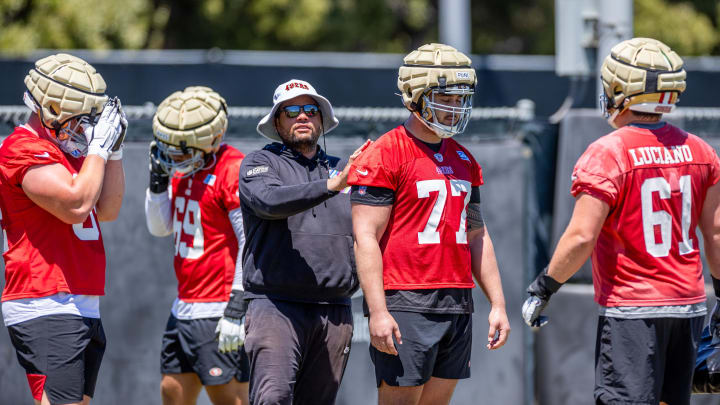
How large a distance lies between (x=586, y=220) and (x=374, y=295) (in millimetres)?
1040

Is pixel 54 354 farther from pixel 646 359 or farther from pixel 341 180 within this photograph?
pixel 646 359

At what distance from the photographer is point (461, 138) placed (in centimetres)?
668

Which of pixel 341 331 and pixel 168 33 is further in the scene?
pixel 168 33

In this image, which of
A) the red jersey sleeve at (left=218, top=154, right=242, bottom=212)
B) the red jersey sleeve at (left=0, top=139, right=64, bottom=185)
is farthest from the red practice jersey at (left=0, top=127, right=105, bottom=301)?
the red jersey sleeve at (left=218, top=154, right=242, bottom=212)

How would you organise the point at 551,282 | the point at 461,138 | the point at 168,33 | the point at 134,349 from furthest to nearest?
1. the point at 168,33
2. the point at 461,138
3. the point at 134,349
4. the point at 551,282

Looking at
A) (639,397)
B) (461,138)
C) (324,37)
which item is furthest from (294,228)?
(324,37)

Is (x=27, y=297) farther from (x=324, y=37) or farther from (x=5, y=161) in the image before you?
(x=324, y=37)

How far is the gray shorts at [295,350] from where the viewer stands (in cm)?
433

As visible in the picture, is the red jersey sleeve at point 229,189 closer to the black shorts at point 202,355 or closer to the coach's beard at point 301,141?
the coach's beard at point 301,141

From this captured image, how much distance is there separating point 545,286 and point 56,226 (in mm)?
2321

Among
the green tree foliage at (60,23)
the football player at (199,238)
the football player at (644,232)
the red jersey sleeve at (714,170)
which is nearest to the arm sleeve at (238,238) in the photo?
the football player at (199,238)

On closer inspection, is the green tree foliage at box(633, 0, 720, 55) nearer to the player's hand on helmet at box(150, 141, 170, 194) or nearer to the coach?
the player's hand on helmet at box(150, 141, 170, 194)

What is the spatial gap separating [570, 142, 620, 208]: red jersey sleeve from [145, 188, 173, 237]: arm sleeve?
233 cm

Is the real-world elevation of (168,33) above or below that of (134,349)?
above
